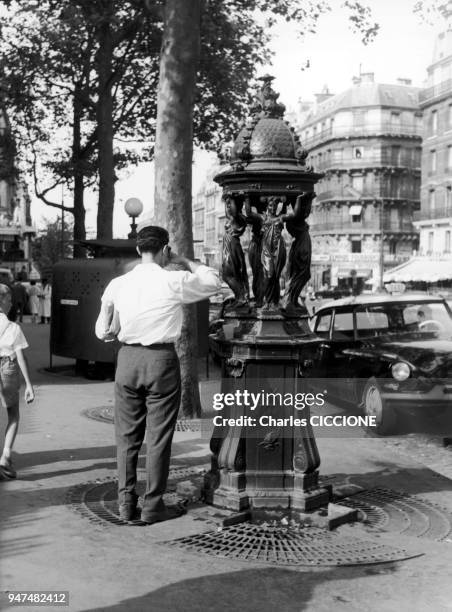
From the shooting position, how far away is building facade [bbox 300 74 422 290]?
84.1 meters

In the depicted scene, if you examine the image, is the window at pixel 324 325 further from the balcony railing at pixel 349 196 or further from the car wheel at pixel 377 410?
the balcony railing at pixel 349 196

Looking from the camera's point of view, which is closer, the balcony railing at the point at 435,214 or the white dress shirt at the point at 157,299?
the white dress shirt at the point at 157,299

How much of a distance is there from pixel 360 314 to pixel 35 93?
19093mm

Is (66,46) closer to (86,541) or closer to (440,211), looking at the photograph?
(86,541)

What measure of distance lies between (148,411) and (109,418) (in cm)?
442

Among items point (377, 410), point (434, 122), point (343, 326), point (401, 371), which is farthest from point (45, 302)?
point (434, 122)

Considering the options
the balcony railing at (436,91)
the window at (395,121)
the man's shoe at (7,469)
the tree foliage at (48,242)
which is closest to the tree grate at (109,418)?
the man's shoe at (7,469)

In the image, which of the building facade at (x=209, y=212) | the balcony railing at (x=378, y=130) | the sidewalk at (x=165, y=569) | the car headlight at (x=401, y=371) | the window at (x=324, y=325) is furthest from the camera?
the building facade at (x=209, y=212)

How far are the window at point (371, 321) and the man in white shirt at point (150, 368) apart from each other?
19.1 feet

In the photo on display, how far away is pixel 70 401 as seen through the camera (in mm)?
11156

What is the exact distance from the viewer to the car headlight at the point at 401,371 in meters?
9.44

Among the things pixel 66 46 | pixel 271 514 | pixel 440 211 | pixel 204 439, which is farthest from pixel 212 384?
pixel 440 211

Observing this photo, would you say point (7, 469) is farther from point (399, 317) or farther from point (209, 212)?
point (209, 212)

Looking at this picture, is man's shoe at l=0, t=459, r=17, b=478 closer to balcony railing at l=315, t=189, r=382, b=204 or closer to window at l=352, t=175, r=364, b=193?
balcony railing at l=315, t=189, r=382, b=204
